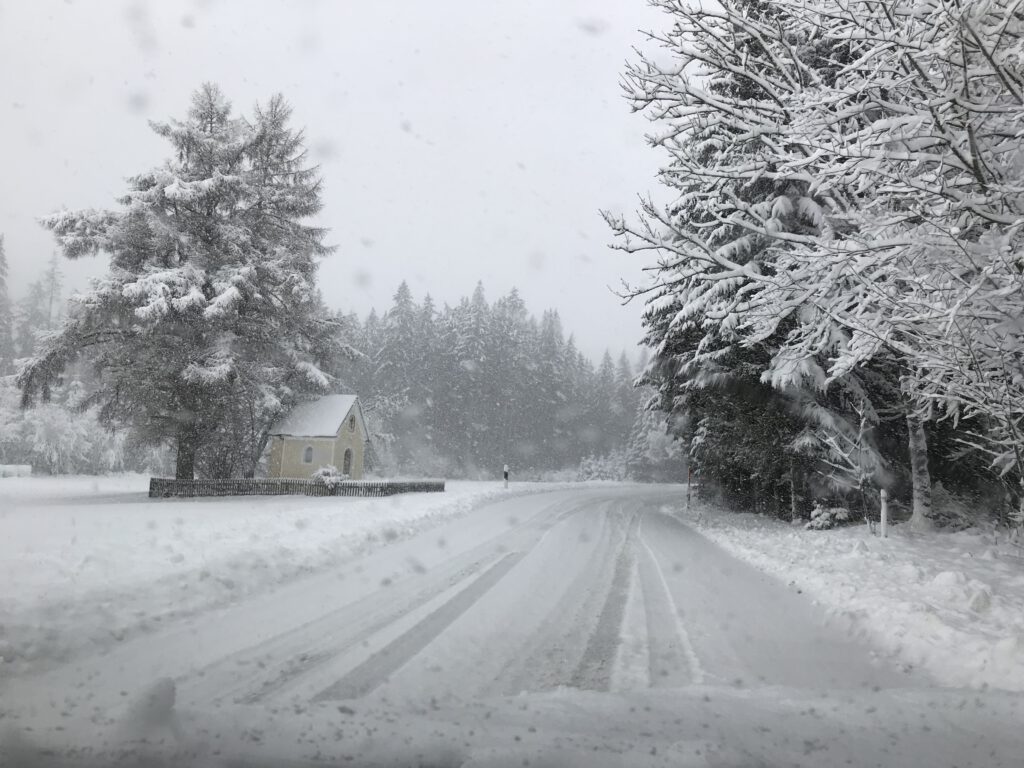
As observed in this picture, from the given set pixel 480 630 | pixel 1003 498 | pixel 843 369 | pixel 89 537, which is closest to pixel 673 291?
pixel 843 369

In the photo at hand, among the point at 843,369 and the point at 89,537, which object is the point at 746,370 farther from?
the point at 89,537

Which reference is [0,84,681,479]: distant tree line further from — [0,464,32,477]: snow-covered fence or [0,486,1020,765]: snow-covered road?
[0,486,1020,765]: snow-covered road

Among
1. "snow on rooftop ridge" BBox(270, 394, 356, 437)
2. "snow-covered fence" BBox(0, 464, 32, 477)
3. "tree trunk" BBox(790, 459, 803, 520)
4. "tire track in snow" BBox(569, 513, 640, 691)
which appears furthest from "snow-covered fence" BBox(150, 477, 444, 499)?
"snow-covered fence" BBox(0, 464, 32, 477)

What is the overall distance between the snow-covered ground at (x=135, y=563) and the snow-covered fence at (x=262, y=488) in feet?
25.2

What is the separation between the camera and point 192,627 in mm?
5129

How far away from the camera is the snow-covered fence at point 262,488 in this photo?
21550 millimetres

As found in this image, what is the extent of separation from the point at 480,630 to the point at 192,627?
2.34 m

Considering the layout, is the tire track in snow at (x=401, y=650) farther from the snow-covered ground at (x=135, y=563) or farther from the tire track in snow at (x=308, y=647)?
the snow-covered ground at (x=135, y=563)

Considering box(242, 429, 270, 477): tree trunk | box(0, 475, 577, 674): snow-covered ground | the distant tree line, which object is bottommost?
box(0, 475, 577, 674): snow-covered ground

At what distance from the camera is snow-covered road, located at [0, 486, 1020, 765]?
11.7 ft

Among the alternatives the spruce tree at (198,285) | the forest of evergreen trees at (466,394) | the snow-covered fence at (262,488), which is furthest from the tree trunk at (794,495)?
the forest of evergreen trees at (466,394)

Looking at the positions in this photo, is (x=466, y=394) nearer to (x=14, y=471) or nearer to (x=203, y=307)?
(x=14, y=471)

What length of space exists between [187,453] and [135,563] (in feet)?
60.2

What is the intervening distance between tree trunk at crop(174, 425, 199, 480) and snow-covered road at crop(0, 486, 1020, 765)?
18.3m
